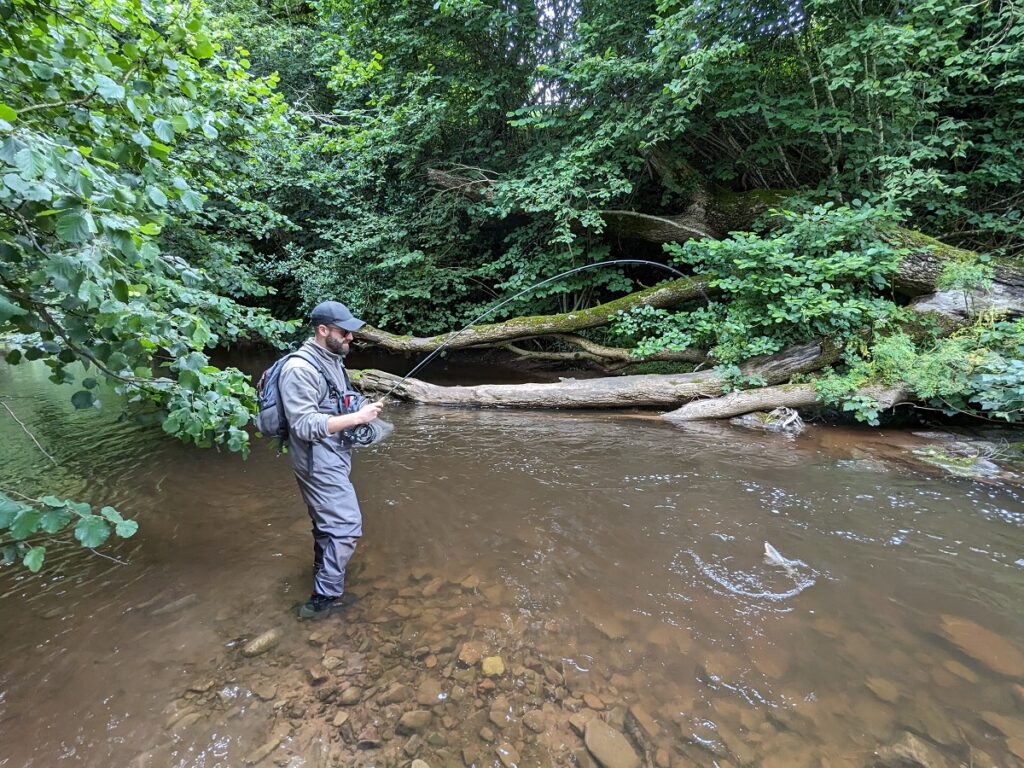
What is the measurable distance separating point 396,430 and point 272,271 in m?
6.38

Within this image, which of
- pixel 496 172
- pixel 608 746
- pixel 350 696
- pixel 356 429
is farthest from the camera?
pixel 496 172

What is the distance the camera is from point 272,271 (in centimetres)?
1095

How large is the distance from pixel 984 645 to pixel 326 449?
162 inches

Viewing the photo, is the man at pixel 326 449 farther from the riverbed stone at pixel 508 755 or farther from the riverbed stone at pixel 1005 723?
the riverbed stone at pixel 1005 723

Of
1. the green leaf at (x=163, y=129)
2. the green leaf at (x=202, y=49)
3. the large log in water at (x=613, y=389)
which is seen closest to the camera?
the green leaf at (x=163, y=129)

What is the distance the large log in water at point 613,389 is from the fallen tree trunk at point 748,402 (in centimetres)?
28

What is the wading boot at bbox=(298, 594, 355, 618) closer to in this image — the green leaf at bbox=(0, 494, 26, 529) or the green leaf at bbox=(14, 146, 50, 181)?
the green leaf at bbox=(0, 494, 26, 529)

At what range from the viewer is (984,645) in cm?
265

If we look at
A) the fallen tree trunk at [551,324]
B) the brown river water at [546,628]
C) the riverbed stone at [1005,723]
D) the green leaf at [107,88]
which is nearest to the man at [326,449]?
the brown river water at [546,628]

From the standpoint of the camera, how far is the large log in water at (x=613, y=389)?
278 inches

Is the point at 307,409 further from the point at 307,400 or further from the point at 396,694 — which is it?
the point at 396,694

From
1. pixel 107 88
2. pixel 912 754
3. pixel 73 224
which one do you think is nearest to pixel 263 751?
pixel 73 224

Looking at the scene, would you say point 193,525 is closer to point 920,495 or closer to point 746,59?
point 920,495

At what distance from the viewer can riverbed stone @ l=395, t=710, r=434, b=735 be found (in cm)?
227
